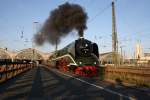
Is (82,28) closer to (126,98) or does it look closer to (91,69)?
(91,69)

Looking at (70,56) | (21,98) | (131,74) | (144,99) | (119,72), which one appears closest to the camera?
(144,99)

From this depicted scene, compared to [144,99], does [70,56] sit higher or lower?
higher

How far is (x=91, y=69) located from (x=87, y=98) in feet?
64.0

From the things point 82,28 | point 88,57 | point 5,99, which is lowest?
point 5,99

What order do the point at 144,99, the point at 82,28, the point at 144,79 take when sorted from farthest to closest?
1. the point at 82,28
2. the point at 144,79
3. the point at 144,99

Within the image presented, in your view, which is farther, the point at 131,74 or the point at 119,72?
the point at 119,72

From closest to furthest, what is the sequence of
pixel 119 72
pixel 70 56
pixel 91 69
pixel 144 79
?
1. pixel 144 79
2. pixel 119 72
3. pixel 91 69
4. pixel 70 56

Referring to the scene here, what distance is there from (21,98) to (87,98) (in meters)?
2.87

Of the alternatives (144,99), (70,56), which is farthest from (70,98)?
(70,56)

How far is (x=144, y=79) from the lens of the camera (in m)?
22.1

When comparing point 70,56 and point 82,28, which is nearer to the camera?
point 70,56

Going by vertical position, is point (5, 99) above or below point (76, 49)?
below

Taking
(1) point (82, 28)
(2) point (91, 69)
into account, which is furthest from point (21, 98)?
(1) point (82, 28)

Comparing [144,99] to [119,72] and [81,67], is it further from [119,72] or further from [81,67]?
[81,67]
